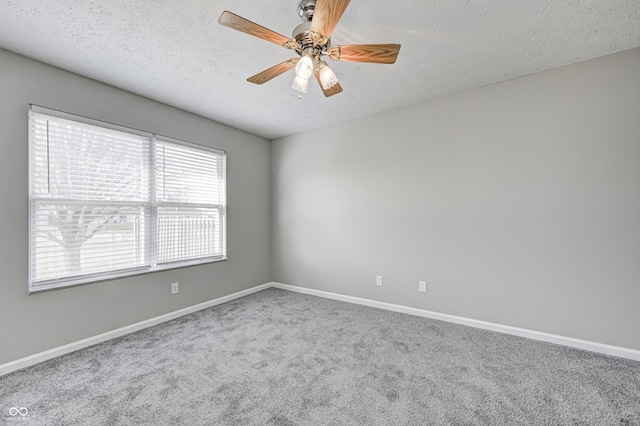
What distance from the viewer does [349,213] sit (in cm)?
374

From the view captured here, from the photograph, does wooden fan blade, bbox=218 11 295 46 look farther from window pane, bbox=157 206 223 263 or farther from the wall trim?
the wall trim

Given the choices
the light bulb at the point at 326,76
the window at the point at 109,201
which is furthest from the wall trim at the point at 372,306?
the light bulb at the point at 326,76

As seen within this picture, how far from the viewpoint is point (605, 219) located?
228 centimetres

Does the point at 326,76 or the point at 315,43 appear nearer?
the point at 315,43

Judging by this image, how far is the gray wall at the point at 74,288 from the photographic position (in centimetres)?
211

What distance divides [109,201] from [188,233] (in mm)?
948

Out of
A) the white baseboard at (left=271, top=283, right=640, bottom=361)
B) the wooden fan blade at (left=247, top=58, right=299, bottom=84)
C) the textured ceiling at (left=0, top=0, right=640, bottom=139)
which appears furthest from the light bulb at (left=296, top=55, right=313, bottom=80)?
the white baseboard at (left=271, top=283, right=640, bottom=361)

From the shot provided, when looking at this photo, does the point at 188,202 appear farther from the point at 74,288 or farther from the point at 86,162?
the point at 74,288

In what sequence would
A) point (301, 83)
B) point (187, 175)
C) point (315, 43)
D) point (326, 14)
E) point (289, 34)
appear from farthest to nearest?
1. point (187, 175)
2. point (289, 34)
3. point (301, 83)
4. point (315, 43)
5. point (326, 14)

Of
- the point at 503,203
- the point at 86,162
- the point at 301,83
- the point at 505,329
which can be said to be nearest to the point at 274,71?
the point at 301,83

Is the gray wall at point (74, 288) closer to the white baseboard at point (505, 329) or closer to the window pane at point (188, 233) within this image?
the window pane at point (188, 233)

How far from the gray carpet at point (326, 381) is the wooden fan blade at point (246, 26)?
7.35ft

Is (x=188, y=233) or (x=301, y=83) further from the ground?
(x=301, y=83)

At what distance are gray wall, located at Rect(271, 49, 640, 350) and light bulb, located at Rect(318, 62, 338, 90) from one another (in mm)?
1795
